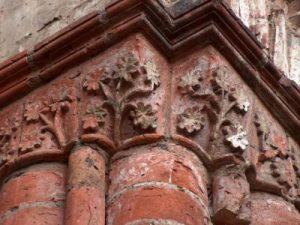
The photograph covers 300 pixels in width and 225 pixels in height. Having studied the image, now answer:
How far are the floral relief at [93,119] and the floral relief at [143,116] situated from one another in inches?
3.8

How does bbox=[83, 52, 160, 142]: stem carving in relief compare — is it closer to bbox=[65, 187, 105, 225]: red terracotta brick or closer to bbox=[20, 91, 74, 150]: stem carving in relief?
bbox=[20, 91, 74, 150]: stem carving in relief

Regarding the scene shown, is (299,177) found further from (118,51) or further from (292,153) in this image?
(118,51)

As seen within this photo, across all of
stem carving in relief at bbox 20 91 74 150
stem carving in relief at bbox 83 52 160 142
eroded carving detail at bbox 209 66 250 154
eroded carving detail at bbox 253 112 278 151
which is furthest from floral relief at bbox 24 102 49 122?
eroded carving detail at bbox 253 112 278 151

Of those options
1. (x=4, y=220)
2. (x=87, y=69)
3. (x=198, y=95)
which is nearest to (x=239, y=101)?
(x=198, y=95)

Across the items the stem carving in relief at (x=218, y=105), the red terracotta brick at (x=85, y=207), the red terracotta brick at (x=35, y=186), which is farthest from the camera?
the stem carving in relief at (x=218, y=105)

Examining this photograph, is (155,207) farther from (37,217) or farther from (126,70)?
(126,70)

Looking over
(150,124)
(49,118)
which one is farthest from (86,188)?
(49,118)

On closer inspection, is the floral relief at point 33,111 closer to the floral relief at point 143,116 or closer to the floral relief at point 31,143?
the floral relief at point 31,143

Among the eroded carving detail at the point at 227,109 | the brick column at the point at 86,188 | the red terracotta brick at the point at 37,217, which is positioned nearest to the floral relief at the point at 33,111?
the brick column at the point at 86,188

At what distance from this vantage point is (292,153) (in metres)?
5.09

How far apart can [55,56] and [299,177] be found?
3.00 feet

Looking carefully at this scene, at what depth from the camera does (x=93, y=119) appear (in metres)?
4.72

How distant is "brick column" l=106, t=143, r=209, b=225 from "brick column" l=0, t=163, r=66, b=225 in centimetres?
17

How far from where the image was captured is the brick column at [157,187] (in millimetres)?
4434
